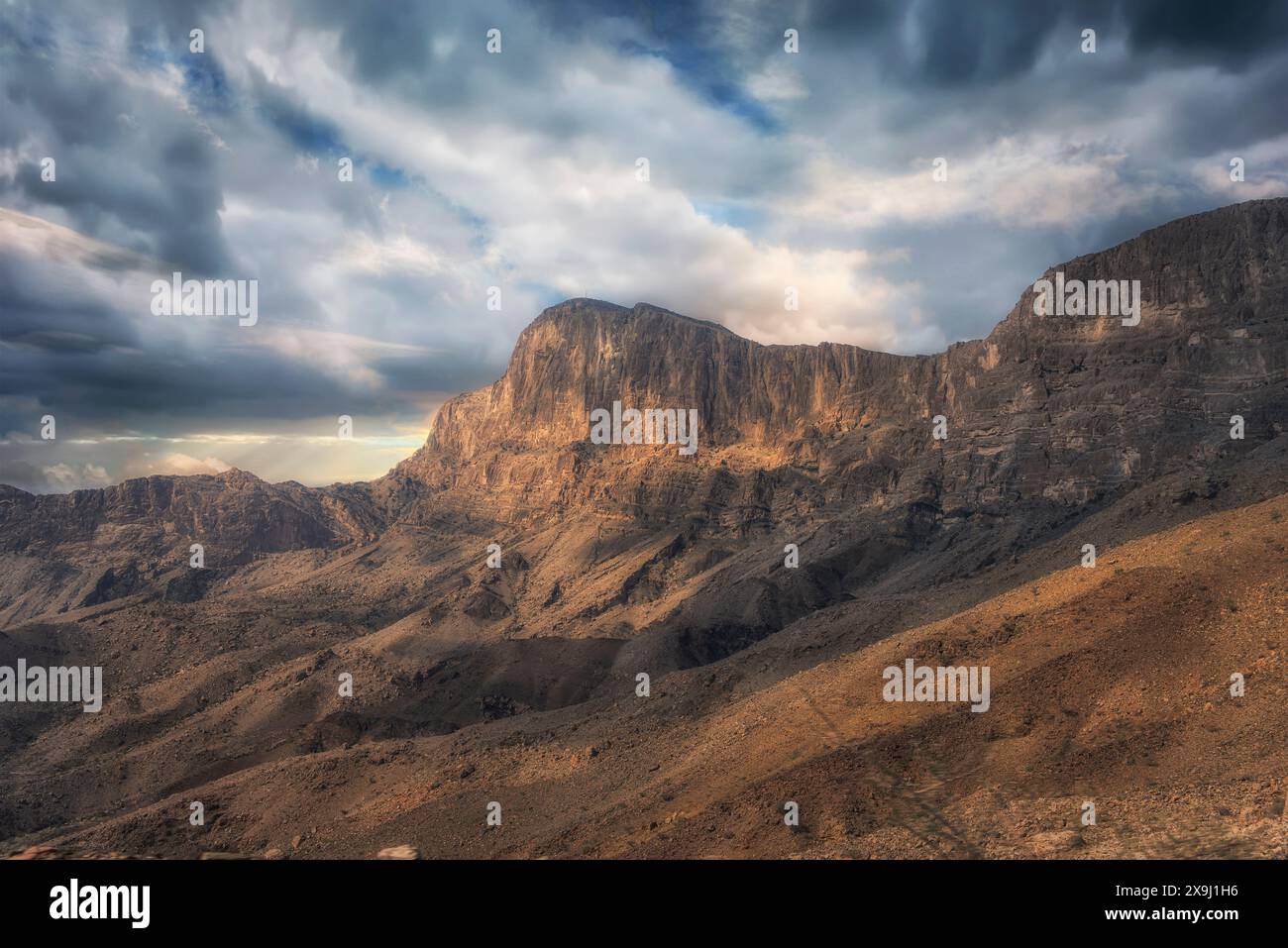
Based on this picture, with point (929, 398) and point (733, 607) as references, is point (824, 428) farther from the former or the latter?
point (733, 607)

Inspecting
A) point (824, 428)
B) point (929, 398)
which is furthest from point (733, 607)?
point (824, 428)

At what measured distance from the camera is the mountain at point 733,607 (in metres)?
25.2

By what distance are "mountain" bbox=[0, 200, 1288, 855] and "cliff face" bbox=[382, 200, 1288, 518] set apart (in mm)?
477

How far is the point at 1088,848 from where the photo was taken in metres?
17.2

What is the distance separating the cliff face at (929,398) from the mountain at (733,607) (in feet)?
1.57

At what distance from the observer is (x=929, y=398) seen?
113 meters

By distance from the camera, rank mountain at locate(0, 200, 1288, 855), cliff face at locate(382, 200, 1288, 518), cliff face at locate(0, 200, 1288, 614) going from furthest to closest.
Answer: cliff face at locate(0, 200, 1288, 614), cliff face at locate(382, 200, 1288, 518), mountain at locate(0, 200, 1288, 855)

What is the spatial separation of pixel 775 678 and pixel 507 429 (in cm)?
14217

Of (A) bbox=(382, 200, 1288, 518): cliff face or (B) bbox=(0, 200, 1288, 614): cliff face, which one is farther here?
(B) bbox=(0, 200, 1288, 614): cliff face

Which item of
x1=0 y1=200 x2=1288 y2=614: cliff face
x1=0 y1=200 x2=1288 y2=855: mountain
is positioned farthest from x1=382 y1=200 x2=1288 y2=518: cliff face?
x1=0 y1=200 x2=1288 y2=855: mountain

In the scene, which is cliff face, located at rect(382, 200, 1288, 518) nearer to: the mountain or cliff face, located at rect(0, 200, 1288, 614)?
cliff face, located at rect(0, 200, 1288, 614)

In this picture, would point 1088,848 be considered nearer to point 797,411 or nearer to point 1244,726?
point 1244,726

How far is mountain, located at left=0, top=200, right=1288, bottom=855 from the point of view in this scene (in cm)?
2516
